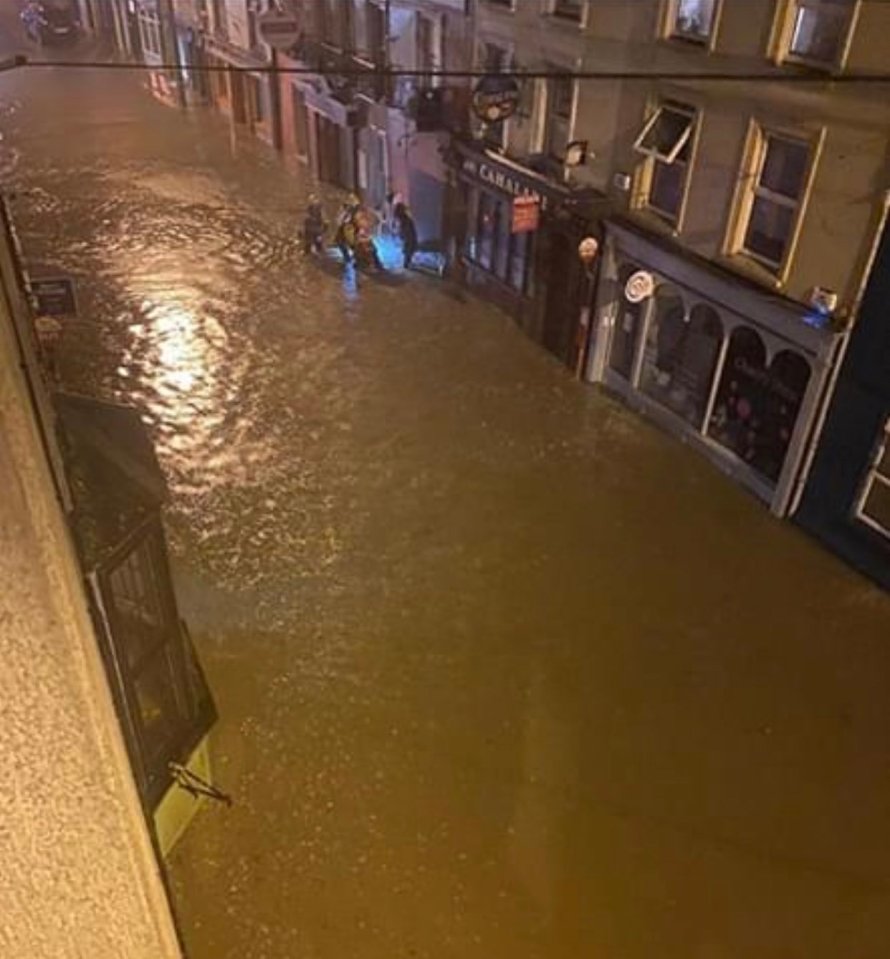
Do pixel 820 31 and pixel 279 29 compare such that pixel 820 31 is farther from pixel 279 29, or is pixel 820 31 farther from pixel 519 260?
pixel 279 29

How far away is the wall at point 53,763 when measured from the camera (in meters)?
0.69

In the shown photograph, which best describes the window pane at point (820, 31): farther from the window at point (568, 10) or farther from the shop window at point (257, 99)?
the shop window at point (257, 99)

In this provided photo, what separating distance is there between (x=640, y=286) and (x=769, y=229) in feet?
4.92

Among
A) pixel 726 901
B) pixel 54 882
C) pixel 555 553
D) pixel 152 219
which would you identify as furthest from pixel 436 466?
pixel 152 219

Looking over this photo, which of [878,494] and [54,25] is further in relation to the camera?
[878,494]

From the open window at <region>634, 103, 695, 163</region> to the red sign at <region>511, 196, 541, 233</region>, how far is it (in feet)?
4.77

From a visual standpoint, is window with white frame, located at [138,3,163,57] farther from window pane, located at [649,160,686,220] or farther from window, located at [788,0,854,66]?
window, located at [788,0,854,66]

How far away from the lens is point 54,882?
865 millimetres

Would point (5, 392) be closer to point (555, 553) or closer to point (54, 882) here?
point (54, 882)

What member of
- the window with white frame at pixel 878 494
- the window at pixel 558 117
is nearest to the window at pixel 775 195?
the window with white frame at pixel 878 494

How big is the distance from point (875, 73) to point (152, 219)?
1138 cm

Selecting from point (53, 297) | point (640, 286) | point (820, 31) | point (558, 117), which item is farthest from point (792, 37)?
point (53, 297)

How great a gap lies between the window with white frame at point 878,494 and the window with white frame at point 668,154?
287cm

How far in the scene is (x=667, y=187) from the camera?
8.22 meters
